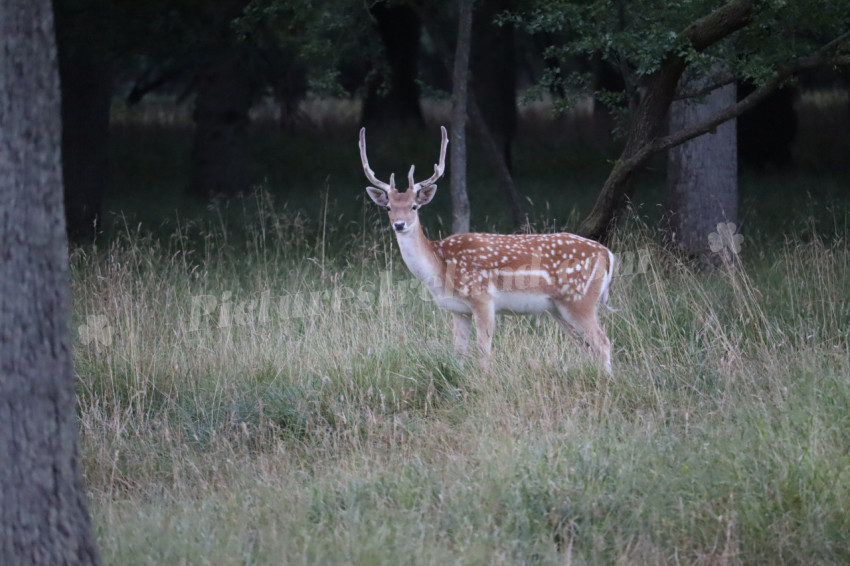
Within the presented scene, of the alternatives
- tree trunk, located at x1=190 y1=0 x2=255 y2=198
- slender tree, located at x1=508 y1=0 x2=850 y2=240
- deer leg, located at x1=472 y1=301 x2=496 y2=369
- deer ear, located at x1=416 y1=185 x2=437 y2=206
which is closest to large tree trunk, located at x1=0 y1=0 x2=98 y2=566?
deer leg, located at x1=472 y1=301 x2=496 y2=369

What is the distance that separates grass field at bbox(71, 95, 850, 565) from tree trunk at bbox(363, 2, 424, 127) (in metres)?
13.4

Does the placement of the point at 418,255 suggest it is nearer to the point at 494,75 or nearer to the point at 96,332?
the point at 96,332

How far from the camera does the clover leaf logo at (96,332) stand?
7.00 meters

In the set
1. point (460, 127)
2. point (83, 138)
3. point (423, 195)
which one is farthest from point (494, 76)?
point (423, 195)

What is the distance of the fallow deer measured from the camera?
6.95m

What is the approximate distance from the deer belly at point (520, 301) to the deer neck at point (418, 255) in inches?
16.7

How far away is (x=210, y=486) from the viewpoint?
500cm

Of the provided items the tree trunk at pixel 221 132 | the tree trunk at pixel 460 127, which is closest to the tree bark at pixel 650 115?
the tree trunk at pixel 460 127

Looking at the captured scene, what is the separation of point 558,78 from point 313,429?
476 cm

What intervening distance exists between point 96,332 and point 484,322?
2469 millimetres

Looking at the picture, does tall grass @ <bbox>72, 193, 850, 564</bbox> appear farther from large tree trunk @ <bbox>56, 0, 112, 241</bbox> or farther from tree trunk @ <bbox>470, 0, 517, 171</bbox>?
tree trunk @ <bbox>470, 0, 517, 171</bbox>

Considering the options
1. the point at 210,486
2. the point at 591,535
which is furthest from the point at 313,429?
the point at 591,535

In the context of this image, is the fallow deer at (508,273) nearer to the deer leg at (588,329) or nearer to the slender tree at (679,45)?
the deer leg at (588,329)

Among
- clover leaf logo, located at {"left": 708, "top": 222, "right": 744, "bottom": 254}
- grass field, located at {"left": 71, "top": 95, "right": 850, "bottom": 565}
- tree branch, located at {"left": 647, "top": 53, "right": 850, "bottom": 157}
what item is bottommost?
grass field, located at {"left": 71, "top": 95, "right": 850, "bottom": 565}
